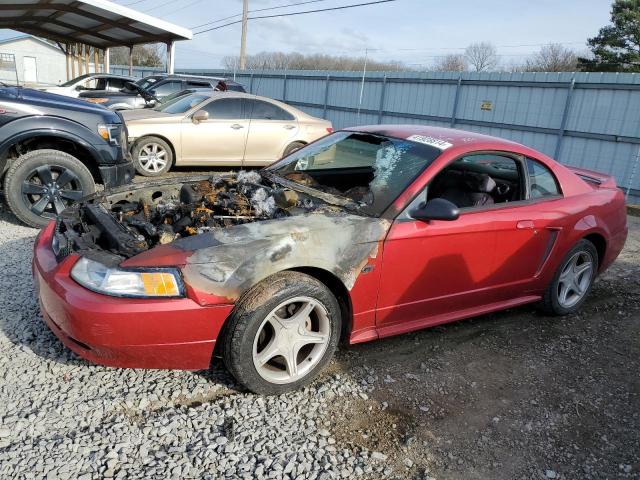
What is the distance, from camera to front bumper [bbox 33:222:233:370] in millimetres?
2447

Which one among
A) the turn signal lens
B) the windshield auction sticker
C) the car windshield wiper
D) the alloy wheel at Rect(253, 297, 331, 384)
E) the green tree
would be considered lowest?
the alloy wheel at Rect(253, 297, 331, 384)

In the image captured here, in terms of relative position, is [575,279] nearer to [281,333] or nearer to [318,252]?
[318,252]

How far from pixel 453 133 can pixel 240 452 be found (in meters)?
2.74

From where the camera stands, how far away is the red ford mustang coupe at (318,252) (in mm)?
2531

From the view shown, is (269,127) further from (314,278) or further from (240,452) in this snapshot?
(240,452)

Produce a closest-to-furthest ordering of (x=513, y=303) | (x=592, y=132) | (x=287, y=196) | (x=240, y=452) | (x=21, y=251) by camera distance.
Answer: (x=240, y=452)
(x=287, y=196)
(x=513, y=303)
(x=21, y=251)
(x=592, y=132)

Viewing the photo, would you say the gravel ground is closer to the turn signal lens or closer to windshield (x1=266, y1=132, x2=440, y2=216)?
the turn signal lens

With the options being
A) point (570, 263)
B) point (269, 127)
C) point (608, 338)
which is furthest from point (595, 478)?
point (269, 127)

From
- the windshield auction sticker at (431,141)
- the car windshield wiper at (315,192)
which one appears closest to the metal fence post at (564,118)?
the windshield auction sticker at (431,141)

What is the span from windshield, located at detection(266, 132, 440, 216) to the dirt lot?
1.09 metres

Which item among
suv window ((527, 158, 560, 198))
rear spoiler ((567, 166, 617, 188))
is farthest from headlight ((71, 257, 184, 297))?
rear spoiler ((567, 166, 617, 188))

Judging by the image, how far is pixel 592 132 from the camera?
421 inches

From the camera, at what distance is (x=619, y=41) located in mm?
28328

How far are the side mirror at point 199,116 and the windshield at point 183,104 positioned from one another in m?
0.37
